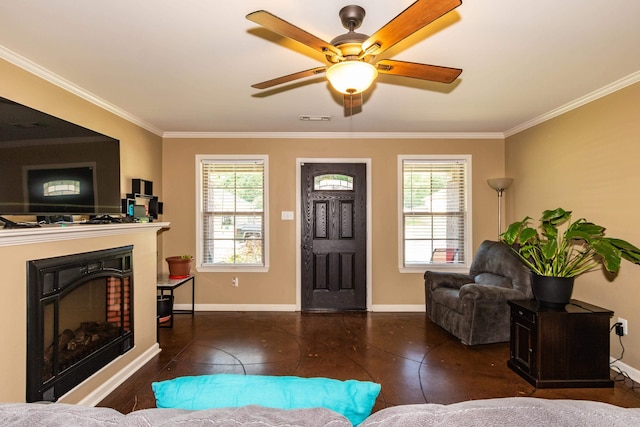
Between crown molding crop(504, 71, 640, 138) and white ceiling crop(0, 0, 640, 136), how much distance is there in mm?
20

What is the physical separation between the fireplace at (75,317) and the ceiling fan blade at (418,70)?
7.70 ft

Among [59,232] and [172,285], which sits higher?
[59,232]

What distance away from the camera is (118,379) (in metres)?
2.76

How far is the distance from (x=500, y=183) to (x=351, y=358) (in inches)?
116

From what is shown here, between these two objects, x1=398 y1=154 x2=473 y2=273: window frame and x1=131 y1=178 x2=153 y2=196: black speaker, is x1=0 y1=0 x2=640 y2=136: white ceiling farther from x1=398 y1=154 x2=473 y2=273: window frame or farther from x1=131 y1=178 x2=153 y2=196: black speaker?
x1=398 y1=154 x2=473 y2=273: window frame

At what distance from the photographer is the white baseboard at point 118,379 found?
2.45m

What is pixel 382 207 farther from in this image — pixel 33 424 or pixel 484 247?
pixel 33 424

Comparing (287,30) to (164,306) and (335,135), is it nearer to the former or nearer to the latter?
(335,135)

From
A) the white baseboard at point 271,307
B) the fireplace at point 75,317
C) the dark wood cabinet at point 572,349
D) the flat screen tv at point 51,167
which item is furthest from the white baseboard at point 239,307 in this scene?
the dark wood cabinet at point 572,349

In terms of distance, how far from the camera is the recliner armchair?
3393mm

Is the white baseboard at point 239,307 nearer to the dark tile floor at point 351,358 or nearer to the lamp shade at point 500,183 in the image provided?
the dark tile floor at point 351,358

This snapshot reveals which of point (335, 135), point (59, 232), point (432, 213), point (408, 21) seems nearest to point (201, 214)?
point (335, 135)

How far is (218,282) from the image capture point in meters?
4.69

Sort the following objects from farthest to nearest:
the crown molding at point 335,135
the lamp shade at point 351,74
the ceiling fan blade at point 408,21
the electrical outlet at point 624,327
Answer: the crown molding at point 335,135 < the electrical outlet at point 624,327 < the lamp shade at point 351,74 < the ceiling fan blade at point 408,21
